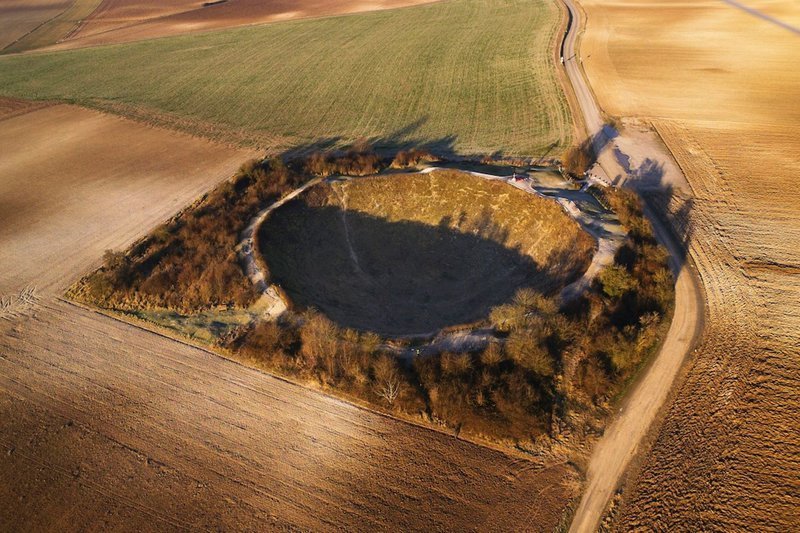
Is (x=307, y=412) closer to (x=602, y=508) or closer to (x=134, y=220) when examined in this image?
(x=602, y=508)

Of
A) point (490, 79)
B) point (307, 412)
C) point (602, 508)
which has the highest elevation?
point (490, 79)

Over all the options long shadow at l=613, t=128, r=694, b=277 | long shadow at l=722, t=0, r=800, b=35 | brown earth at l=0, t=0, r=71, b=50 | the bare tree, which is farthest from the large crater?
brown earth at l=0, t=0, r=71, b=50

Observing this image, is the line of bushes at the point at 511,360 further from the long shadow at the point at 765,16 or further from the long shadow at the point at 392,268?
the long shadow at the point at 765,16

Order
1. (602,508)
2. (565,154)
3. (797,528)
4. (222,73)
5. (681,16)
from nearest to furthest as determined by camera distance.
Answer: (797,528), (602,508), (565,154), (222,73), (681,16)

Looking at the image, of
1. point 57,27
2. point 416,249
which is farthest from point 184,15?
point 416,249

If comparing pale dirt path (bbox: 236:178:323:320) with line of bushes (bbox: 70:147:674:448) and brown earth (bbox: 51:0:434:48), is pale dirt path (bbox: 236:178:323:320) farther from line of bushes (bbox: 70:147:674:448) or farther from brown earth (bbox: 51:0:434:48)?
brown earth (bbox: 51:0:434:48)

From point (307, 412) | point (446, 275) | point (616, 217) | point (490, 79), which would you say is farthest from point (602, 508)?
point (490, 79)

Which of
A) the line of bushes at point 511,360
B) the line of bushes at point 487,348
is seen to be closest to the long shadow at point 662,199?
the line of bushes at point 487,348

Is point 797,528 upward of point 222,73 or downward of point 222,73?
downward
